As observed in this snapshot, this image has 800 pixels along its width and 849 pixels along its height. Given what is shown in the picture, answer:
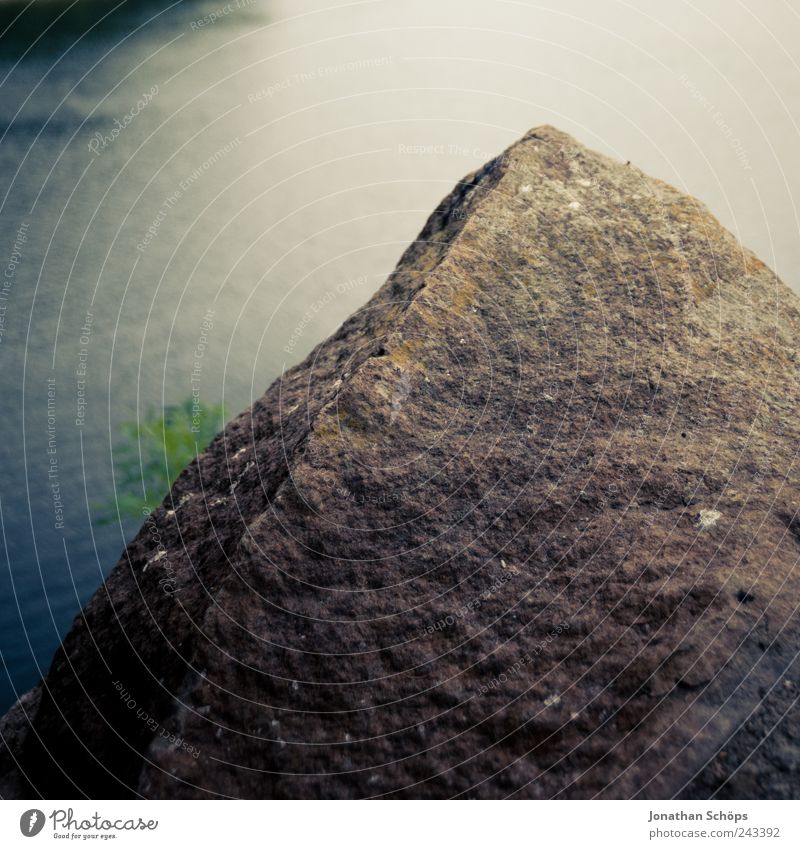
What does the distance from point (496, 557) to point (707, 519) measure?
0.64 meters

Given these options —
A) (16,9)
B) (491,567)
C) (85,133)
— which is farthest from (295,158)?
(491,567)

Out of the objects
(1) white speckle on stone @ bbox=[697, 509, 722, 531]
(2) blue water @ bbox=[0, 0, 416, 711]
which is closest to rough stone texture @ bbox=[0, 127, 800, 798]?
(1) white speckle on stone @ bbox=[697, 509, 722, 531]

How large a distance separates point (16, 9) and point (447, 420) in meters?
4.52

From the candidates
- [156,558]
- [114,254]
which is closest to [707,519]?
[156,558]

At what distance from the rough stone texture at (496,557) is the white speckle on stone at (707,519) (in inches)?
0.7

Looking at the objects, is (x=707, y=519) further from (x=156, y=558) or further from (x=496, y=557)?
(x=156, y=558)

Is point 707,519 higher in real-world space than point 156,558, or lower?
lower

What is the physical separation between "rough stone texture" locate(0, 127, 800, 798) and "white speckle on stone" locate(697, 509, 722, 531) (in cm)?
2

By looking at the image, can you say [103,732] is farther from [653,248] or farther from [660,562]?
[653,248]

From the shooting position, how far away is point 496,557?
2562 mm

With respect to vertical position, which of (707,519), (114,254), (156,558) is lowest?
(707,519)

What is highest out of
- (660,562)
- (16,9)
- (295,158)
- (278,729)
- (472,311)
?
(16,9)

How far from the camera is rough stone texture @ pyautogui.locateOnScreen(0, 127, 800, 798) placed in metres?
2.31

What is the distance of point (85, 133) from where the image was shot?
5.52m
